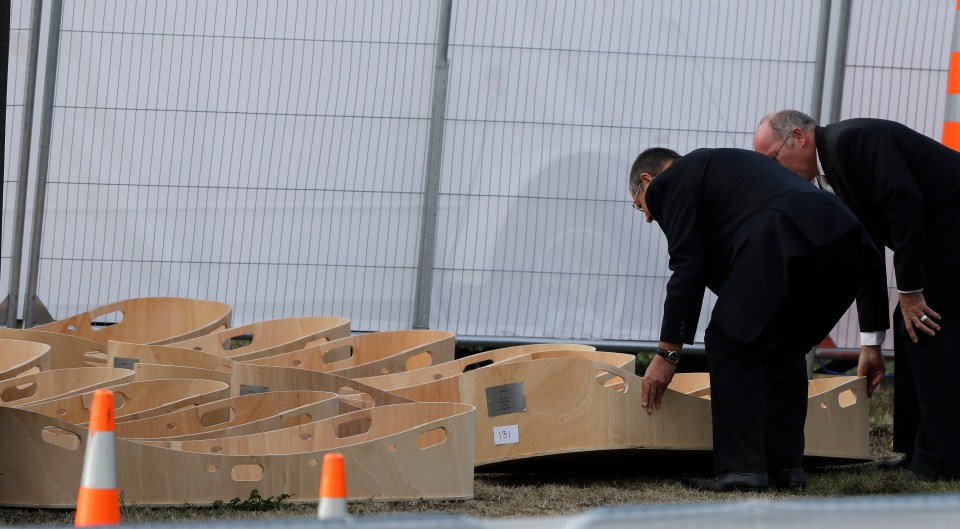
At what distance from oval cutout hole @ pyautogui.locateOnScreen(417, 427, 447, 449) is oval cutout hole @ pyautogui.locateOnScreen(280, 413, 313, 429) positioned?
413mm

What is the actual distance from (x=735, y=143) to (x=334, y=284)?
99.9 inches

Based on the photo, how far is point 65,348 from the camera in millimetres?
6242

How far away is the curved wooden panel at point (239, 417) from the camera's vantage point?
15.4ft

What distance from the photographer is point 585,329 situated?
8.05 metres

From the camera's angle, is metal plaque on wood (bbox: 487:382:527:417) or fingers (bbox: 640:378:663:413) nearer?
fingers (bbox: 640:378:663:413)

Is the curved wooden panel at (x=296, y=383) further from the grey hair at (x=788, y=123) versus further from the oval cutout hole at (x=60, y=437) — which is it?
the grey hair at (x=788, y=123)

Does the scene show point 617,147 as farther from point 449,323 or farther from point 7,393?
point 7,393

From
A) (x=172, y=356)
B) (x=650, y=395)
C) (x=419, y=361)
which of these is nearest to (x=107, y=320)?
(x=172, y=356)

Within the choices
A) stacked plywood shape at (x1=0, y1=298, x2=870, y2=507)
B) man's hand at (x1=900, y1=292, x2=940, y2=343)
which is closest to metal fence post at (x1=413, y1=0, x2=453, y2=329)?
stacked plywood shape at (x1=0, y1=298, x2=870, y2=507)

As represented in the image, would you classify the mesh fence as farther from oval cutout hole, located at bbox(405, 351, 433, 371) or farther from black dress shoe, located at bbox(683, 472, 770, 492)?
black dress shoe, located at bbox(683, 472, 770, 492)

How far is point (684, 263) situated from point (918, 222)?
950 millimetres

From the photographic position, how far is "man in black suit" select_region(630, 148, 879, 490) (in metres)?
5.11

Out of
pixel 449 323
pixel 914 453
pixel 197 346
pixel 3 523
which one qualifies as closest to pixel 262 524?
pixel 3 523

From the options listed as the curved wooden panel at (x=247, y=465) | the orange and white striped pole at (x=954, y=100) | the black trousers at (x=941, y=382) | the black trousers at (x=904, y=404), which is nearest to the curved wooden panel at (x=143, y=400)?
the curved wooden panel at (x=247, y=465)
